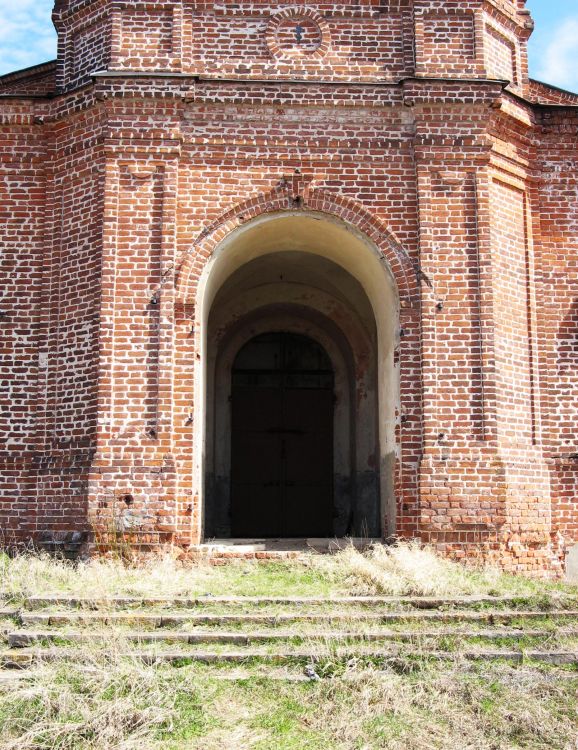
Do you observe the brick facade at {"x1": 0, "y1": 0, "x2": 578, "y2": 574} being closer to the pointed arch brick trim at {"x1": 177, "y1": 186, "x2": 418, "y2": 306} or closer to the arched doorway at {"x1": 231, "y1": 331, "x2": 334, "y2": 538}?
the pointed arch brick trim at {"x1": 177, "y1": 186, "x2": 418, "y2": 306}

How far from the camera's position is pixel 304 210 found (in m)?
9.49

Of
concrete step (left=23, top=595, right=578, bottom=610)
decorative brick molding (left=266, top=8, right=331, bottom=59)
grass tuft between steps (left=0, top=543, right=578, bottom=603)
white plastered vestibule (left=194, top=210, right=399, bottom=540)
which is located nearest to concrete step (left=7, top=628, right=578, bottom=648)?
concrete step (left=23, top=595, right=578, bottom=610)

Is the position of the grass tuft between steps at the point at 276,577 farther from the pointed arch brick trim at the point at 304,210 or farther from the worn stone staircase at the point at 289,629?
the pointed arch brick trim at the point at 304,210

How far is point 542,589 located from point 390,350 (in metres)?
3.40

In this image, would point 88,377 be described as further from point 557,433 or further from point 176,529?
point 557,433

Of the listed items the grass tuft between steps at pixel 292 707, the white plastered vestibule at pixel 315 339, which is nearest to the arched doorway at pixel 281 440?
the white plastered vestibule at pixel 315 339

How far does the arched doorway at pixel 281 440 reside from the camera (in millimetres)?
12633

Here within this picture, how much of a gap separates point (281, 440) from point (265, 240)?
149 inches

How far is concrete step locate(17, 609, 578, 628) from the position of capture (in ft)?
21.0

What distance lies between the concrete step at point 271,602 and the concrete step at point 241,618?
0.17 meters

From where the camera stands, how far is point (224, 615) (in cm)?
651

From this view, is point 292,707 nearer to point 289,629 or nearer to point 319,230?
point 289,629

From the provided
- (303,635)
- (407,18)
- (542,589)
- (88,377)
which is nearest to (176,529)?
(88,377)

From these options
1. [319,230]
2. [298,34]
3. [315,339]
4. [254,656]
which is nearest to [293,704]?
[254,656]
